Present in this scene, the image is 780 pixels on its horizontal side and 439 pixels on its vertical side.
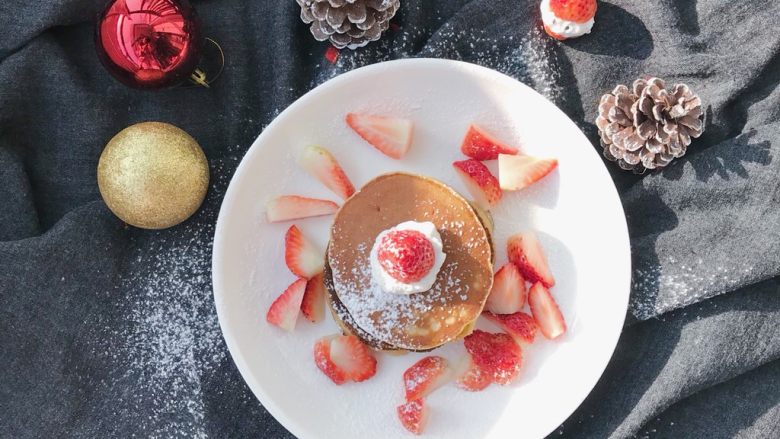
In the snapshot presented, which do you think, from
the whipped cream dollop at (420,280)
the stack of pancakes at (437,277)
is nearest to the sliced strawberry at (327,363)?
the stack of pancakes at (437,277)

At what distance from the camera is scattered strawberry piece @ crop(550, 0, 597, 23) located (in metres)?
1.83

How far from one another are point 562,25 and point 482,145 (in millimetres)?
369

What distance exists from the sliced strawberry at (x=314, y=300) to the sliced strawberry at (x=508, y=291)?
42 centimetres

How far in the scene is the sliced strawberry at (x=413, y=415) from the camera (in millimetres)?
1814

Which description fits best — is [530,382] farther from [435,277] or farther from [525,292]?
[435,277]

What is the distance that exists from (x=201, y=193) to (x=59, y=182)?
0.43 metres

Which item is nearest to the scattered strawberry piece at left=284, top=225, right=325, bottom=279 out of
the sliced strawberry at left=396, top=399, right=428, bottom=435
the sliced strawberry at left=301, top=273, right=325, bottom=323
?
the sliced strawberry at left=301, top=273, right=325, bottom=323

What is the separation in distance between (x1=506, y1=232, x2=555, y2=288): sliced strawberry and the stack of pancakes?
0.09 metres

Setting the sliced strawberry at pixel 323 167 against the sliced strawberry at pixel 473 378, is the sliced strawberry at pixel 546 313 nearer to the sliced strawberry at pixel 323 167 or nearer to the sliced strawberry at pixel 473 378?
the sliced strawberry at pixel 473 378

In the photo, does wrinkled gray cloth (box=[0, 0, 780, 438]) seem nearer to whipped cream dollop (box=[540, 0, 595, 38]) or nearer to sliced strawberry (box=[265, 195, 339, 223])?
whipped cream dollop (box=[540, 0, 595, 38])

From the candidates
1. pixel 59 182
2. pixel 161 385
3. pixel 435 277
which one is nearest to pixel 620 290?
pixel 435 277

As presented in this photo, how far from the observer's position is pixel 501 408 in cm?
186

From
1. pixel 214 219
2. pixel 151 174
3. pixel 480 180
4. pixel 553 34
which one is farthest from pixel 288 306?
pixel 553 34

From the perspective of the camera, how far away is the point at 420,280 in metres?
A: 1.69
